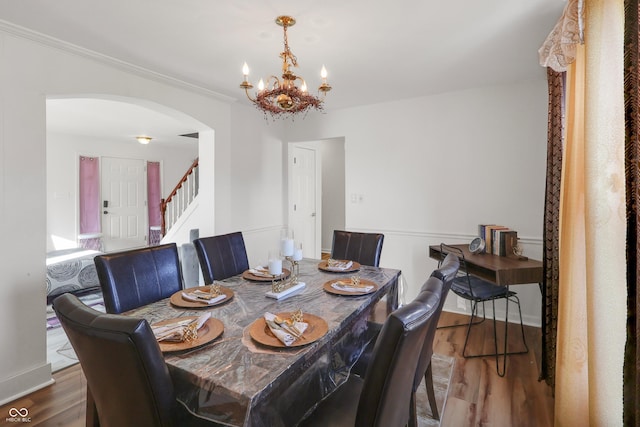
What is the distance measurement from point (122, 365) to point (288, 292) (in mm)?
972

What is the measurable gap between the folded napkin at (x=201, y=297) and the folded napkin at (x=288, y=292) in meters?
0.25

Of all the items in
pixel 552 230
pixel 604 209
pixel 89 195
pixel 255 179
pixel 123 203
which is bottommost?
pixel 552 230

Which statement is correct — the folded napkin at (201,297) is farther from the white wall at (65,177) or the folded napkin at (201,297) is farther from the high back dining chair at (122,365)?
the white wall at (65,177)

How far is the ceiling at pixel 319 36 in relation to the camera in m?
1.85

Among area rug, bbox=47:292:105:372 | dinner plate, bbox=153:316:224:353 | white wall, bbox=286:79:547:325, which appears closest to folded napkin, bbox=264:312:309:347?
dinner plate, bbox=153:316:224:353

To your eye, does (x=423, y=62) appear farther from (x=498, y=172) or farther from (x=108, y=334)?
(x=108, y=334)

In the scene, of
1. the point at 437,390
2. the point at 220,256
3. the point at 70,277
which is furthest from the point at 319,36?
the point at 70,277

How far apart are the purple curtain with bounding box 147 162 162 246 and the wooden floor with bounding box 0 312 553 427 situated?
4.84 m

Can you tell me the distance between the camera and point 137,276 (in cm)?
184

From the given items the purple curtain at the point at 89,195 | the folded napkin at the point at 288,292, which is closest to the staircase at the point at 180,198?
the purple curtain at the point at 89,195

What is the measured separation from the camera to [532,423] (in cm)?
182

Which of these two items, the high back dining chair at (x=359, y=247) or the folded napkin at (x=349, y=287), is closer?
the folded napkin at (x=349, y=287)

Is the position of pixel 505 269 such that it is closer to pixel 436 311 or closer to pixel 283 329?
pixel 436 311

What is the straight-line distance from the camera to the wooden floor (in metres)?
1.86
